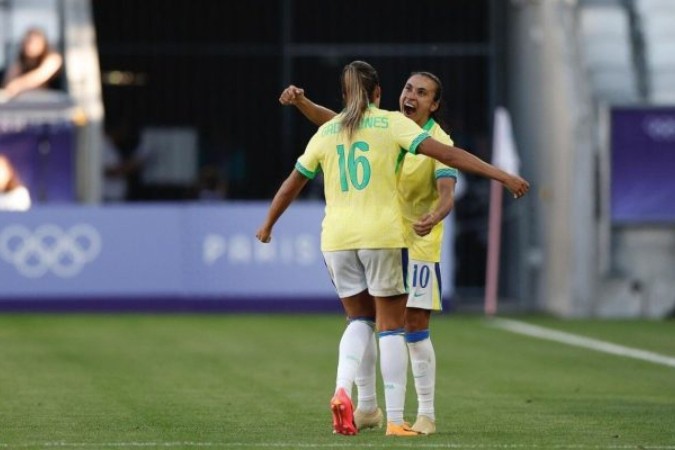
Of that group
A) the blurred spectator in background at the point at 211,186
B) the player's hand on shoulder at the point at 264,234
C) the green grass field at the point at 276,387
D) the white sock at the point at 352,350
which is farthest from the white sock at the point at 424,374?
the blurred spectator in background at the point at 211,186

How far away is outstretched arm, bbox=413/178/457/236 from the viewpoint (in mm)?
10188

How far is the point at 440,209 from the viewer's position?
33.7ft

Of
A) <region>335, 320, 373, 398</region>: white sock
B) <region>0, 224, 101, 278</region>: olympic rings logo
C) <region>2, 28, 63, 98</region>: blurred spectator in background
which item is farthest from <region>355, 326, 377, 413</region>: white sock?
<region>2, 28, 63, 98</region>: blurred spectator in background

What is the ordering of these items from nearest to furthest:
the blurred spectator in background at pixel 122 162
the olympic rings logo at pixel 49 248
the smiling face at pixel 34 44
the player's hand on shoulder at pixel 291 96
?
the player's hand on shoulder at pixel 291 96
the olympic rings logo at pixel 49 248
the smiling face at pixel 34 44
the blurred spectator in background at pixel 122 162

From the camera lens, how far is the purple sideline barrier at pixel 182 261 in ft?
78.4

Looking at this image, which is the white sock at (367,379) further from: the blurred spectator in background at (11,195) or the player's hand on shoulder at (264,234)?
the blurred spectator in background at (11,195)

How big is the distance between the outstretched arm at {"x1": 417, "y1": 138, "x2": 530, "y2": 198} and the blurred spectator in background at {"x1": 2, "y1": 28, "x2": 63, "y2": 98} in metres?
16.4

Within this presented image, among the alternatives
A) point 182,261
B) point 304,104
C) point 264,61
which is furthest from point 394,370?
point 264,61

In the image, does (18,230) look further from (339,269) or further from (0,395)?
(339,269)

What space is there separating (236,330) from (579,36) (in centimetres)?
791

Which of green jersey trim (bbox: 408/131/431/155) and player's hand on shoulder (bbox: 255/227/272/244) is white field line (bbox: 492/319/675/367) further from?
green jersey trim (bbox: 408/131/431/155)

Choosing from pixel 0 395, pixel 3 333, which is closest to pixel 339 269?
pixel 0 395

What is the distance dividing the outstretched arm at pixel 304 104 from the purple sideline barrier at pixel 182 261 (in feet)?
42.3

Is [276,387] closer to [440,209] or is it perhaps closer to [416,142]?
[440,209]
